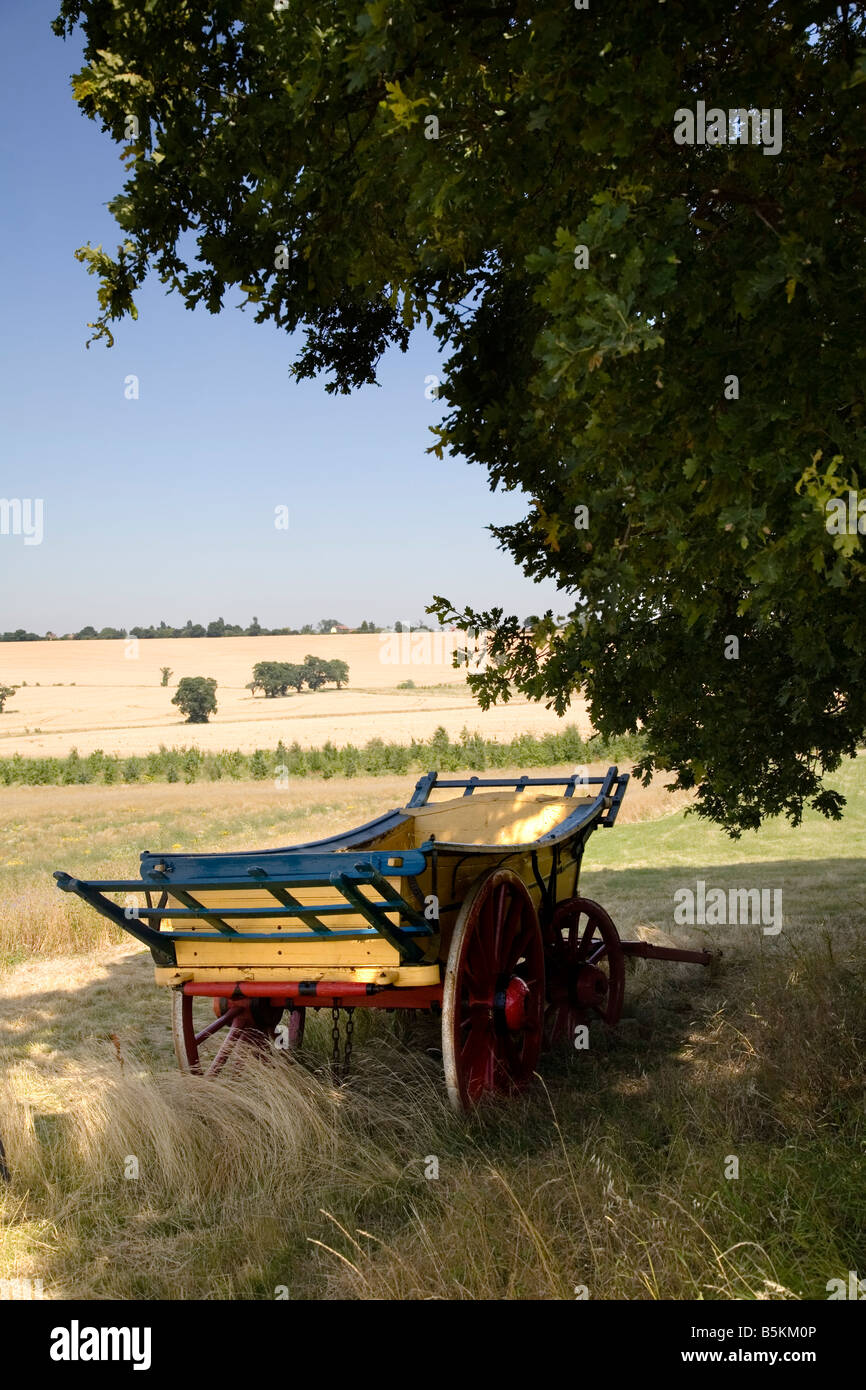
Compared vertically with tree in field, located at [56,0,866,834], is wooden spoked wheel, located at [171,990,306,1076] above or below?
below

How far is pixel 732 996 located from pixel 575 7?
5.90 m

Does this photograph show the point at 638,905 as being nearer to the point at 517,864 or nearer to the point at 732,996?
the point at 732,996

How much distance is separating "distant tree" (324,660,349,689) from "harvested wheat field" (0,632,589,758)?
2.13ft

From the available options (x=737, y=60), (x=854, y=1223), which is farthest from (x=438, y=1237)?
(x=737, y=60)

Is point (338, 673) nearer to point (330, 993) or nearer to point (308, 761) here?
point (308, 761)

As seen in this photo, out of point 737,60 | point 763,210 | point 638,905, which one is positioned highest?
point 737,60

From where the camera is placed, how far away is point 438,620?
5027mm

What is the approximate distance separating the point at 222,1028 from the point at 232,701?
6069 centimetres

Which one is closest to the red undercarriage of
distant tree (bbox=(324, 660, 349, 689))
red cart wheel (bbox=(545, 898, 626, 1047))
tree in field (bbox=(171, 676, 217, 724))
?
red cart wheel (bbox=(545, 898, 626, 1047))

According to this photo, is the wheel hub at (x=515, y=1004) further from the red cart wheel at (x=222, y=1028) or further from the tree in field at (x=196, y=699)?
the tree in field at (x=196, y=699)

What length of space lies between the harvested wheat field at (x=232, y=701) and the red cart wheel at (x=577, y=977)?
45.4 feet

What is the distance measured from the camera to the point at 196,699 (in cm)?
5875

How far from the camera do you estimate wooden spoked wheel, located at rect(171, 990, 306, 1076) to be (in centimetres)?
569

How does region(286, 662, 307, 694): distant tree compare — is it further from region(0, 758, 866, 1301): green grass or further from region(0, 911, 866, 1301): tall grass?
region(0, 911, 866, 1301): tall grass
